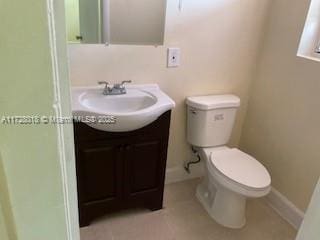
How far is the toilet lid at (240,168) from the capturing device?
1597 mm

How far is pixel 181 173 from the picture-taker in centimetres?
222

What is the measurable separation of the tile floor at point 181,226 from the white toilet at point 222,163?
78 mm

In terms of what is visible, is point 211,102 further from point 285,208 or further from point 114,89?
point 285,208

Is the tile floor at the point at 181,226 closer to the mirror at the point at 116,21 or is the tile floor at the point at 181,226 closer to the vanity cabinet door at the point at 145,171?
the vanity cabinet door at the point at 145,171

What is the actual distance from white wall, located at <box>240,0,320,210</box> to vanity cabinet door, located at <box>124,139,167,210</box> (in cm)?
86

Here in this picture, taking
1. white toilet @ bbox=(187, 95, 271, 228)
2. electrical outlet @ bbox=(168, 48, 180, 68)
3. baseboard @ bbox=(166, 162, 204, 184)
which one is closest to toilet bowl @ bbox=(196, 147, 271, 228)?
white toilet @ bbox=(187, 95, 271, 228)

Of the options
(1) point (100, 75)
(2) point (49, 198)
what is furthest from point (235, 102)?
(2) point (49, 198)

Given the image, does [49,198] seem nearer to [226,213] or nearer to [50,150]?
[50,150]

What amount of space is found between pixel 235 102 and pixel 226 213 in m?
0.77

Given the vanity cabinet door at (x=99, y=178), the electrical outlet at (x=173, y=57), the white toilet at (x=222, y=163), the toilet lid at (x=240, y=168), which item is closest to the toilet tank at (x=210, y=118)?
the white toilet at (x=222, y=163)

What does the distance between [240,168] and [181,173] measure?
24.9 inches

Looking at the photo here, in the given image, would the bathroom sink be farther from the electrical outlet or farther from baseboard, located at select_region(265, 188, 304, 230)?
baseboard, located at select_region(265, 188, 304, 230)

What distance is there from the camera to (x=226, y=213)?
5.94ft

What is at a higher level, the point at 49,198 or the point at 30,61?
the point at 30,61
